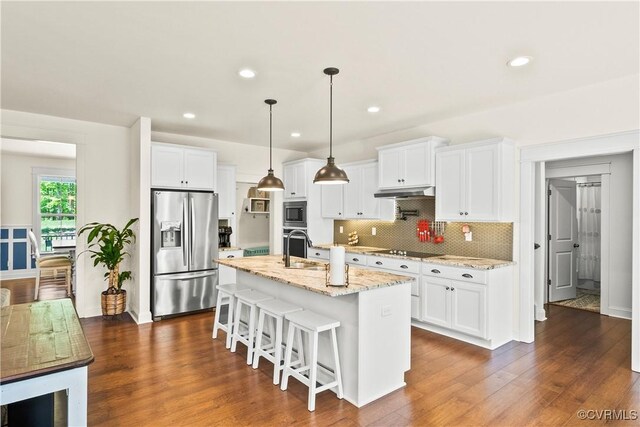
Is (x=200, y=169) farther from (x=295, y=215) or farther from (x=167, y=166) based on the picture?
(x=295, y=215)

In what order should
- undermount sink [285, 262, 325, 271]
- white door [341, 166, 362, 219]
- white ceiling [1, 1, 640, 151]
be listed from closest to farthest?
white ceiling [1, 1, 640, 151] → undermount sink [285, 262, 325, 271] → white door [341, 166, 362, 219]

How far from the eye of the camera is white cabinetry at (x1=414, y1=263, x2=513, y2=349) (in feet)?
12.2

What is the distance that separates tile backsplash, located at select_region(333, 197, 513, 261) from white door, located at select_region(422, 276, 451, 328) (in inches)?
26.6

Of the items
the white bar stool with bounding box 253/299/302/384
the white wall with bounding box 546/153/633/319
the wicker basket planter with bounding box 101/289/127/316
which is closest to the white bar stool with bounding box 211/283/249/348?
the white bar stool with bounding box 253/299/302/384

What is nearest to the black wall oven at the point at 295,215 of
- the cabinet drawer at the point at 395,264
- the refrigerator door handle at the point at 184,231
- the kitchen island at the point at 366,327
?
the cabinet drawer at the point at 395,264

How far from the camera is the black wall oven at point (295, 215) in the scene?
6.15m

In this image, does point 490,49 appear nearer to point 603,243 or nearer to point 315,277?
point 315,277

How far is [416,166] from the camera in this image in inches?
180

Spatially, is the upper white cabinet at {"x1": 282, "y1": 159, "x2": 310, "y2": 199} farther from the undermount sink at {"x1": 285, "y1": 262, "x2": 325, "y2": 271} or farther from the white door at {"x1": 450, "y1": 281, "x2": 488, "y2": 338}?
the white door at {"x1": 450, "y1": 281, "x2": 488, "y2": 338}

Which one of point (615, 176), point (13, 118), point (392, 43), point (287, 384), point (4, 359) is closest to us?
point (4, 359)

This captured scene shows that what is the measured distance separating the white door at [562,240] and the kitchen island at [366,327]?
12.9 ft

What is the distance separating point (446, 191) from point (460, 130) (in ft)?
2.72

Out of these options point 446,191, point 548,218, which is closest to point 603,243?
point 548,218

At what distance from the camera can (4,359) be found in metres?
1.54
